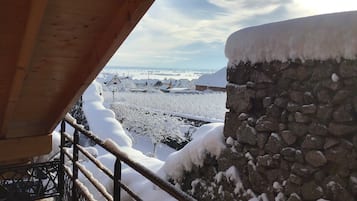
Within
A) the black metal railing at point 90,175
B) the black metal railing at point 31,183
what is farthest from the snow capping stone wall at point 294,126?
the black metal railing at point 31,183

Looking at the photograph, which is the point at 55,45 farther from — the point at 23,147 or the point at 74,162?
the point at 23,147

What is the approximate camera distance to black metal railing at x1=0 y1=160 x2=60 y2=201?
317cm

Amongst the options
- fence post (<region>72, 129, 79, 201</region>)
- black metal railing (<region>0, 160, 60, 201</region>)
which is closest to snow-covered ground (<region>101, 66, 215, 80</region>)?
black metal railing (<region>0, 160, 60, 201</region>)

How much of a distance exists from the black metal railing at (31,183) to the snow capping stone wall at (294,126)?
187cm

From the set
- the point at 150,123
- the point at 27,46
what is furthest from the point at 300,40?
the point at 150,123

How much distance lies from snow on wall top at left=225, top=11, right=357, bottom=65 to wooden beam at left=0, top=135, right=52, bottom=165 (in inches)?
82.7

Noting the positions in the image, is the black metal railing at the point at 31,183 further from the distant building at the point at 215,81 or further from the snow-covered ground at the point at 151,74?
the snow-covered ground at the point at 151,74

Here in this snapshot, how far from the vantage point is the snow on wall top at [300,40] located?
2.61 m

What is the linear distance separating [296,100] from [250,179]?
0.98 metres

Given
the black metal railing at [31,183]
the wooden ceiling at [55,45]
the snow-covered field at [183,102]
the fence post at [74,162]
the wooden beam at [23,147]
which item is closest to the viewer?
the wooden ceiling at [55,45]

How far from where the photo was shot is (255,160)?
3.47 meters

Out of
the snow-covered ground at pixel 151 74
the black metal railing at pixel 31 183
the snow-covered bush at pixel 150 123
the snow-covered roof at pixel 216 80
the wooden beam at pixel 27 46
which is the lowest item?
the snow-covered bush at pixel 150 123

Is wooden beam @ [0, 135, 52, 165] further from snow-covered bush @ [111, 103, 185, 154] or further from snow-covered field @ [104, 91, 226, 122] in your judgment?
snow-covered bush @ [111, 103, 185, 154]

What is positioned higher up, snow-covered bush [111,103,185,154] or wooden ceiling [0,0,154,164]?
wooden ceiling [0,0,154,164]
